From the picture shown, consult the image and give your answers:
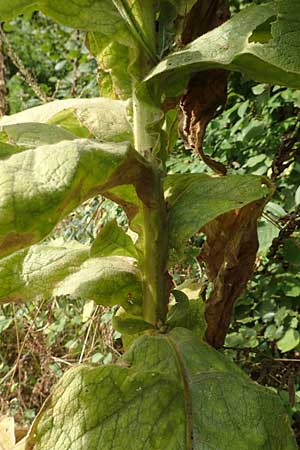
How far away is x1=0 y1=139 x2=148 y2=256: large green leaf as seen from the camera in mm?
768

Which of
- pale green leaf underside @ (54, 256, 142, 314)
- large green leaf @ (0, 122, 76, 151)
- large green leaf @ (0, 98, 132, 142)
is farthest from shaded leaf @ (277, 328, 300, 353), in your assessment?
large green leaf @ (0, 122, 76, 151)

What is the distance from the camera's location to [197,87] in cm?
121

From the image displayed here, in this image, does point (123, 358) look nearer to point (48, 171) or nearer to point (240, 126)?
point (48, 171)

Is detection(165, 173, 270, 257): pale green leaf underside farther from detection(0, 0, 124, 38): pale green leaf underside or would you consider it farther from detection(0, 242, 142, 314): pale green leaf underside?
detection(0, 0, 124, 38): pale green leaf underside


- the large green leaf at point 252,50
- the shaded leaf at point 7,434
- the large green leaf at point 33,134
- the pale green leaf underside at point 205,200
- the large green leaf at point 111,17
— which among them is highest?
the large green leaf at point 111,17

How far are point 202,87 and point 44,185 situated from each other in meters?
0.51

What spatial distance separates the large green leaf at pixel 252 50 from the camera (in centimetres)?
92

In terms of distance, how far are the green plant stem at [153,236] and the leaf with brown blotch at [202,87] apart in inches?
5.9

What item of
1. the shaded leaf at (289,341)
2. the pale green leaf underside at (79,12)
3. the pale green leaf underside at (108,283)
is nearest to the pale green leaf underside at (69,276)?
the pale green leaf underside at (108,283)

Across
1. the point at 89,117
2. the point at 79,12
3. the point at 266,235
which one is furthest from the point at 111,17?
the point at 266,235

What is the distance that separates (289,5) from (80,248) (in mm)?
494

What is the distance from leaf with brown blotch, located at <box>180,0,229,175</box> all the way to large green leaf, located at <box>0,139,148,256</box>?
1.24 ft

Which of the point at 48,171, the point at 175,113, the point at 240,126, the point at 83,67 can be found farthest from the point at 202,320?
the point at 83,67

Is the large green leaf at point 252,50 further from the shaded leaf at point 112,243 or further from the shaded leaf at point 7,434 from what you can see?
the shaded leaf at point 7,434
